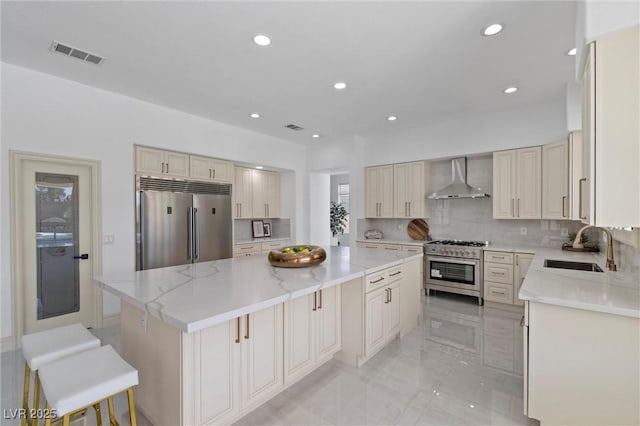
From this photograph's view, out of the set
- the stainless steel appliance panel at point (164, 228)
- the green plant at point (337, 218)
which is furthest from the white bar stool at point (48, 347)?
the green plant at point (337, 218)

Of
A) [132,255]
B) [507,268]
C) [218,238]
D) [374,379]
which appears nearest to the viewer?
[374,379]

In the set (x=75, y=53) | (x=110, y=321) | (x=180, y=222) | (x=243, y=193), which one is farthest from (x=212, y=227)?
(x=75, y=53)

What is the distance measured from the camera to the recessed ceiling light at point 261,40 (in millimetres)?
2424

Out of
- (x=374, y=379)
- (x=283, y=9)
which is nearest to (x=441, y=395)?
(x=374, y=379)

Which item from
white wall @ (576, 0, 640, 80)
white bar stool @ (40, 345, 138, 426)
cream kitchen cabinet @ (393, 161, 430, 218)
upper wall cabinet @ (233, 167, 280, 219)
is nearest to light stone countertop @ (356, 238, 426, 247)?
cream kitchen cabinet @ (393, 161, 430, 218)

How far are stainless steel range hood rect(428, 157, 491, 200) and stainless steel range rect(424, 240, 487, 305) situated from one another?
77 cm

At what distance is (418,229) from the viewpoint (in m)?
5.38

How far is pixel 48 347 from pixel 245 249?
12.0 feet

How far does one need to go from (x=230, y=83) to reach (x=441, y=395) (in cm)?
357

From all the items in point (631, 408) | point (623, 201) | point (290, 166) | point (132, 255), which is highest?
point (290, 166)

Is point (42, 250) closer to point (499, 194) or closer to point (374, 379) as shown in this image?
point (374, 379)

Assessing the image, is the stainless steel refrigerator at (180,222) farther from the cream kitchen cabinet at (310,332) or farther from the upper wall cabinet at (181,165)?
the cream kitchen cabinet at (310,332)

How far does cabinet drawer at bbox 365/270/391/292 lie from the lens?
252 cm

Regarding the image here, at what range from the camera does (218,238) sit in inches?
185
